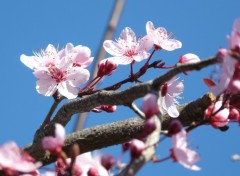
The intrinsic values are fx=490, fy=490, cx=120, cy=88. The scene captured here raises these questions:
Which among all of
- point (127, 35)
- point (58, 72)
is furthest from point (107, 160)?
point (127, 35)

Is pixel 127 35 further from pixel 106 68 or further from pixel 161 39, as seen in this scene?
pixel 106 68

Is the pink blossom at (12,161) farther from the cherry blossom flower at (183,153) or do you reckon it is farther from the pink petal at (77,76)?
the pink petal at (77,76)

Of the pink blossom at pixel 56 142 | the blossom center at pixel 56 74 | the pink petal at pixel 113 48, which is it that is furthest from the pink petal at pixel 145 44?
the pink blossom at pixel 56 142

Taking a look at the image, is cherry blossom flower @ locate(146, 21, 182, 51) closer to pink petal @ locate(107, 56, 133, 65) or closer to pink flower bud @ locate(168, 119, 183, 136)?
pink petal @ locate(107, 56, 133, 65)

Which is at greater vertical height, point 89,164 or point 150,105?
point 89,164

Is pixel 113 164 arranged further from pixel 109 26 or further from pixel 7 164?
pixel 109 26

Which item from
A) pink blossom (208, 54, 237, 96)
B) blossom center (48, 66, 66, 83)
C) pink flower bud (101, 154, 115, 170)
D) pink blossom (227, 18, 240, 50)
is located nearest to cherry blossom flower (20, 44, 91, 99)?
blossom center (48, 66, 66, 83)
